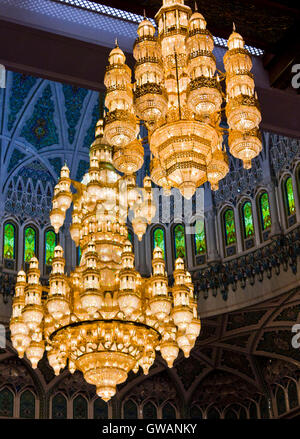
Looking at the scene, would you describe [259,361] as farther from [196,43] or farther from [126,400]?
[196,43]

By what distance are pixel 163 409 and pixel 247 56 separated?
1176 cm

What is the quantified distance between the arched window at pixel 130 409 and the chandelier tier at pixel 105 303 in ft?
22.4

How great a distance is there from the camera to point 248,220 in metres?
15.1

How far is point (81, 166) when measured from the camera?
15914 millimetres

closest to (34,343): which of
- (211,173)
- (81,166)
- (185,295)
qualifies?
(185,295)

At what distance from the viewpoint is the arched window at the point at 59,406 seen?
16.1m

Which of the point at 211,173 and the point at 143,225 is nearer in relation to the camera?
the point at 211,173

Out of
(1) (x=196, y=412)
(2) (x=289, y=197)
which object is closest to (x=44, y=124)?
(2) (x=289, y=197)

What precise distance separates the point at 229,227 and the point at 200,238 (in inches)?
29.3

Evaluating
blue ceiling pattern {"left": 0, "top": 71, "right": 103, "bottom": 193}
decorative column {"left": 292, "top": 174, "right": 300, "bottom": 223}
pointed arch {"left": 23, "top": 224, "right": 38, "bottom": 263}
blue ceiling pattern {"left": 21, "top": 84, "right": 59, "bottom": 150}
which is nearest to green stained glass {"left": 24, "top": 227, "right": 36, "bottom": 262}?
pointed arch {"left": 23, "top": 224, "right": 38, "bottom": 263}

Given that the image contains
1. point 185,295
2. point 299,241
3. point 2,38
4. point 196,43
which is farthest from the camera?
point 299,241

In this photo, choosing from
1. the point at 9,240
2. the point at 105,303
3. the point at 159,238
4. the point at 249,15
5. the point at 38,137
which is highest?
the point at 38,137

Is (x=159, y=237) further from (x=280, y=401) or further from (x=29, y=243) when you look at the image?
(x=280, y=401)

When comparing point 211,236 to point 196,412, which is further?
point 196,412
